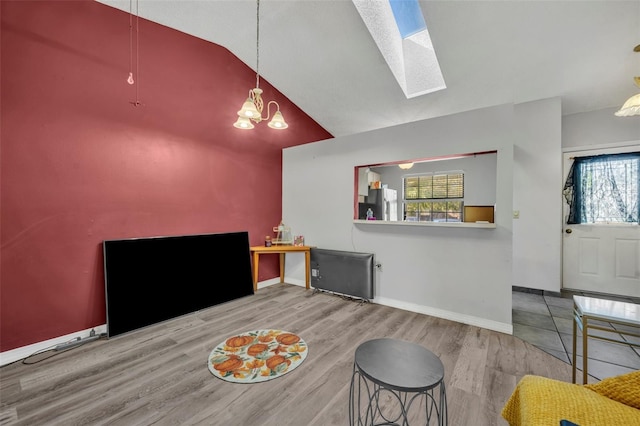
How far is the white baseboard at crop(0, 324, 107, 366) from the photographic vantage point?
2.07 m

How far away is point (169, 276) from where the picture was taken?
2879 millimetres

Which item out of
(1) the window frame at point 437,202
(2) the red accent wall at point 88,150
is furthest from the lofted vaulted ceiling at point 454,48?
(1) the window frame at point 437,202

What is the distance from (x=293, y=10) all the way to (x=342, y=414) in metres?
3.84

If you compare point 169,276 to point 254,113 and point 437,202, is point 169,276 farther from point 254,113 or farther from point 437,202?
point 437,202

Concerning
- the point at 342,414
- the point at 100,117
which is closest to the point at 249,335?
the point at 342,414

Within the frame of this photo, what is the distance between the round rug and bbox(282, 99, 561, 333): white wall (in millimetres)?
1553

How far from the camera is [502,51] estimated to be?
2.85 meters

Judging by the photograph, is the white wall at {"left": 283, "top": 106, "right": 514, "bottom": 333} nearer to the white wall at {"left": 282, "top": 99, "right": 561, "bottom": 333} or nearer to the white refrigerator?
the white wall at {"left": 282, "top": 99, "right": 561, "bottom": 333}

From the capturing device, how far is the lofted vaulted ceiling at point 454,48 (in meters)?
2.46

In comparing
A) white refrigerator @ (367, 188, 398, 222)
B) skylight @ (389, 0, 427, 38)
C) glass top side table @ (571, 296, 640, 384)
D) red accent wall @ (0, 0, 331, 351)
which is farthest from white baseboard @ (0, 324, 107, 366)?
skylight @ (389, 0, 427, 38)

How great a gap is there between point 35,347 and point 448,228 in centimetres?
417

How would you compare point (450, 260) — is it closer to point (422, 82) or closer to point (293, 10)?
point (422, 82)

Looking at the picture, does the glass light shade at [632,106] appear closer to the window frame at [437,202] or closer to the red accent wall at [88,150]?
the window frame at [437,202]

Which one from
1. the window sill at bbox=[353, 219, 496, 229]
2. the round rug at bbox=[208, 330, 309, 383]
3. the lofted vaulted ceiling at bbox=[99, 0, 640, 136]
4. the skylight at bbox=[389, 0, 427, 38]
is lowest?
the round rug at bbox=[208, 330, 309, 383]
